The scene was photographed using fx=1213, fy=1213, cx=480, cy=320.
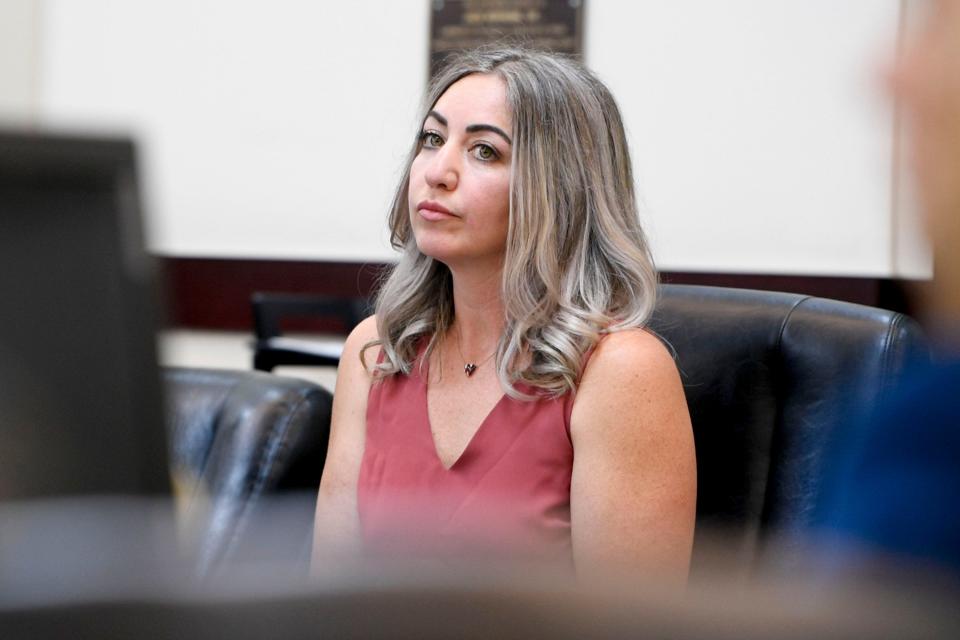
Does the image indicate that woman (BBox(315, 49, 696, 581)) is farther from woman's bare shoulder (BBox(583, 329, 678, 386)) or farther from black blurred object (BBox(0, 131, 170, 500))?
black blurred object (BBox(0, 131, 170, 500))

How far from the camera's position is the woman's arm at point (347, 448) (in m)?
1.69

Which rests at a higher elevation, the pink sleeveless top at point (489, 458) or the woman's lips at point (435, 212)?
the woman's lips at point (435, 212)

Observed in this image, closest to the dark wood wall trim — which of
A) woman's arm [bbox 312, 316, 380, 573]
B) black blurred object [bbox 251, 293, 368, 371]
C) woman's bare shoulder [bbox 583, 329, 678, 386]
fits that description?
black blurred object [bbox 251, 293, 368, 371]

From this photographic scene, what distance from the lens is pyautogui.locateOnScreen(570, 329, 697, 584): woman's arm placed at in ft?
4.83

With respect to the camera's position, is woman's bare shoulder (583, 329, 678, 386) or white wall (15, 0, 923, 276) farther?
white wall (15, 0, 923, 276)

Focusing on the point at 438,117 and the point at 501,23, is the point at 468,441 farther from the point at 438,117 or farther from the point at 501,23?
the point at 501,23

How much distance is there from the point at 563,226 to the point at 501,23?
2.65m

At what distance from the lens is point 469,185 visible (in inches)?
66.3

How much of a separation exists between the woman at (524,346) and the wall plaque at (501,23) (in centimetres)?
234

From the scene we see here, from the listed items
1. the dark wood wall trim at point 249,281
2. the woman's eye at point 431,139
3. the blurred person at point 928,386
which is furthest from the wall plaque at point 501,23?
the blurred person at point 928,386

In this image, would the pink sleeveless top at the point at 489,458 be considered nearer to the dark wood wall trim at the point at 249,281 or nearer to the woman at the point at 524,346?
the woman at the point at 524,346

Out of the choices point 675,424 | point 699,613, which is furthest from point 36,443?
point 675,424

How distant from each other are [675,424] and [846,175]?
2.54 metres

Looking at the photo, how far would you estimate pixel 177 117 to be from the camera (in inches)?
176
